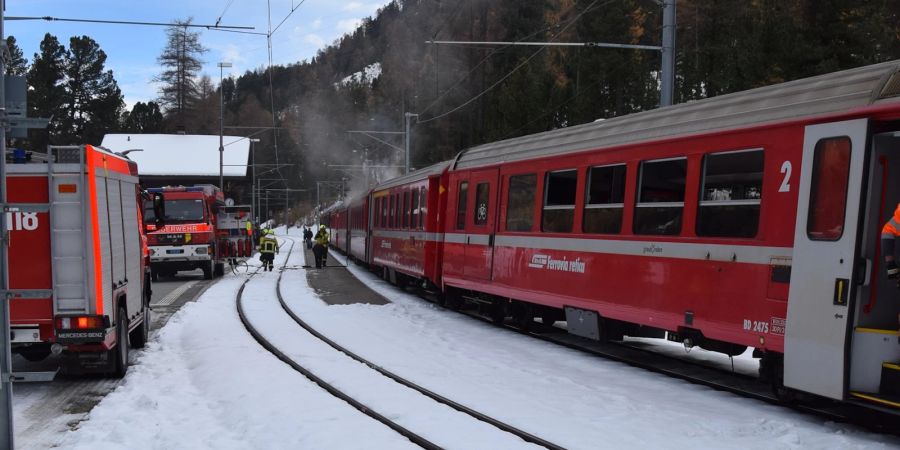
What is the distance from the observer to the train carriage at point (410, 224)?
16.6m

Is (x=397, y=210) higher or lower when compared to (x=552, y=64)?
lower

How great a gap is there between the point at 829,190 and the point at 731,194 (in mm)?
1294

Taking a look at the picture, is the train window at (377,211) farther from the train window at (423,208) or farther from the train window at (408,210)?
the train window at (423,208)

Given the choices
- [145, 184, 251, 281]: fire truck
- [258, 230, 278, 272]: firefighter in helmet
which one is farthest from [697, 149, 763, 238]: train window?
[258, 230, 278, 272]: firefighter in helmet

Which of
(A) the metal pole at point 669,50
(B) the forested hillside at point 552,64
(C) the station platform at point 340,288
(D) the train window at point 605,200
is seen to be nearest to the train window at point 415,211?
(C) the station platform at point 340,288

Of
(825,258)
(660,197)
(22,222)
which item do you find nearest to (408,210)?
(660,197)

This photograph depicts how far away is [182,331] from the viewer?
13.1 metres

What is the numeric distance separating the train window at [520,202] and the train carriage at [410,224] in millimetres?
3641

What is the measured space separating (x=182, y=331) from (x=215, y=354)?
9.12 ft

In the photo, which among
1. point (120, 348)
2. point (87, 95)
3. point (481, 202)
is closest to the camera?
point (120, 348)

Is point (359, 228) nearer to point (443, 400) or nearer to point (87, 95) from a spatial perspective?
point (443, 400)

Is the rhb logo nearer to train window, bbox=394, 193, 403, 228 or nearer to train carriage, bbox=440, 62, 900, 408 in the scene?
train carriage, bbox=440, 62, 900, 408

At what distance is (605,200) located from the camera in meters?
9.88

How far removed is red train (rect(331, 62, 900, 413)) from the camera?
623cm
